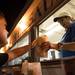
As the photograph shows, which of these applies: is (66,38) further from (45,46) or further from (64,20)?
(45,46)

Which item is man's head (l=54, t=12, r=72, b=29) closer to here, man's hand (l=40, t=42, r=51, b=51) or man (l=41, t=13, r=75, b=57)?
man (l=41, t=13, r=75, b=57)

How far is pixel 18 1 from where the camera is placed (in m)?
5.62

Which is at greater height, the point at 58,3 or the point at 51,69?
the point at 58,3

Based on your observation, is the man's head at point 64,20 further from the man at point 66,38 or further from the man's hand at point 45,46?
the man's hand at point 45,46

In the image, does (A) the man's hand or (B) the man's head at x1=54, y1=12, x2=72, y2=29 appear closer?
(A) the man's hand

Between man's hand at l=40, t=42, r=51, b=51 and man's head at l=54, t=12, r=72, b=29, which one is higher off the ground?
man's head at l=54, t=12, r=72, b=29

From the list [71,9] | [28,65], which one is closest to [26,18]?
[71,9]

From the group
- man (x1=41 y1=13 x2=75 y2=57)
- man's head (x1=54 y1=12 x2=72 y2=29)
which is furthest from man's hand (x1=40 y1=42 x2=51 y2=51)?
man's head (x1=54 y1=12 x2=72 y2=29)

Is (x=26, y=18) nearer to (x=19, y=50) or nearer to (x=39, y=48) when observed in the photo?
(x=19, y=50)

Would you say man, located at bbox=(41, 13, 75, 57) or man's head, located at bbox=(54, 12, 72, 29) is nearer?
man, located at bbox=(41, 13, 75, 57)

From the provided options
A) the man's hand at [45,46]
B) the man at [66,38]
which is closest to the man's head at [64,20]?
the man at [66,38]

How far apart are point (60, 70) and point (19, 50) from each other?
0.75 meters

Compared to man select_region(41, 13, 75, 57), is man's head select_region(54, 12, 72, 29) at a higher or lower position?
higher

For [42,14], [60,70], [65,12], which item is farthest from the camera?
[65,12]
